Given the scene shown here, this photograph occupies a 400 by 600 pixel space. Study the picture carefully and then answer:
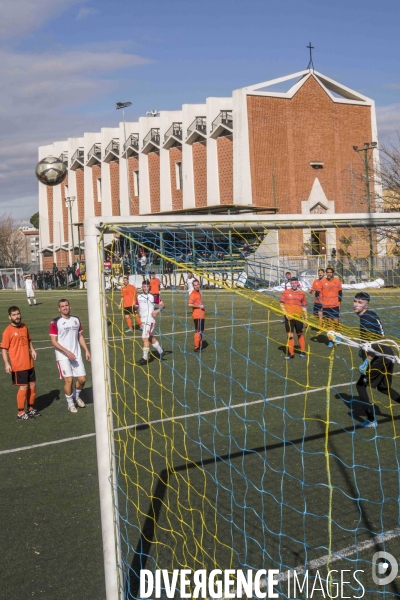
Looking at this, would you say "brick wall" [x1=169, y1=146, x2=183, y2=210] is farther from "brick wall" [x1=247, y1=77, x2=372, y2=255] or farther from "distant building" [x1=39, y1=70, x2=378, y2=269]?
"brick wall" [x1=247, y1=77, x2=372, y2=255]

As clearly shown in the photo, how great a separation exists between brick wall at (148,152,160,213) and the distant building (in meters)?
0.08

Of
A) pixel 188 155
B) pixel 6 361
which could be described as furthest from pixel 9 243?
pixel 6 361

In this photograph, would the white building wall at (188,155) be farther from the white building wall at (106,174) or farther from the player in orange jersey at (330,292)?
the player in orange jersey at (330,292)

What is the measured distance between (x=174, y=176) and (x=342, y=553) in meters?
48.6

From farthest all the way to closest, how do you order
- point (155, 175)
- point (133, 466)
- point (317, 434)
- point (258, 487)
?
point (155, 175) → point (317, 434) → point (133, 466) → point (258, 487)

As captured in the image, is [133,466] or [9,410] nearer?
[133,466]

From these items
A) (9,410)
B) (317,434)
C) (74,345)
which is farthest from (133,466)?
(9,410)

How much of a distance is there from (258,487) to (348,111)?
46790 mm

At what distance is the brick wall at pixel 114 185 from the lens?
59.6m

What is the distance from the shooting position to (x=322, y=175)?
4878cm

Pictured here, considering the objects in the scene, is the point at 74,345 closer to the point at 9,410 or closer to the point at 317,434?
the point at 9,410

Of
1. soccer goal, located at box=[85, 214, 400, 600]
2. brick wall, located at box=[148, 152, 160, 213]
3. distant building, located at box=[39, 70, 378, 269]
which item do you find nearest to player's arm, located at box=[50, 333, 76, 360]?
soccer goal, located at box=[85, 214, 400, 600]

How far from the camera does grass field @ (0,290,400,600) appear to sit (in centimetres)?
569

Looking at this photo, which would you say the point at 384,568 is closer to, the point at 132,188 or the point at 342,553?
the point at 342,553
